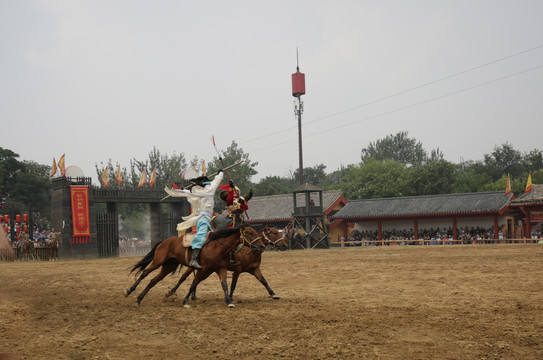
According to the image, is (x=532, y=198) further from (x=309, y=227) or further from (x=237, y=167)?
(x=237, y=167)

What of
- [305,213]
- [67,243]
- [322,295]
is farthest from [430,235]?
[322,295]

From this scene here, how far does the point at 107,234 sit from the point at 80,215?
101 inches

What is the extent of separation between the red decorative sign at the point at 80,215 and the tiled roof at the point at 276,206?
825 inches

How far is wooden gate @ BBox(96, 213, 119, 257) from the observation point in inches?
1453

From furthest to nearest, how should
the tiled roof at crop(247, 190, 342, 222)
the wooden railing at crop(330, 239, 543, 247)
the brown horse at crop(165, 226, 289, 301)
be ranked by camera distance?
1. the tiled roof at crop(247, 190, 342, 222)
2. the wooden railing at crop(330, 239, 543, 247)
3. the brown horse at crop(165, 226, 289, 301)

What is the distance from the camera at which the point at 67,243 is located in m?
34.9

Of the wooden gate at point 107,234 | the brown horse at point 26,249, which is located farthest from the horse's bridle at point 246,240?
the brown horse at point 26,249

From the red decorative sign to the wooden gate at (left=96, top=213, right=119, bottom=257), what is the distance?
4.08 feet

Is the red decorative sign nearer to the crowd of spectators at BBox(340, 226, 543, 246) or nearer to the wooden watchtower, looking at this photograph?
the wooden watchtower

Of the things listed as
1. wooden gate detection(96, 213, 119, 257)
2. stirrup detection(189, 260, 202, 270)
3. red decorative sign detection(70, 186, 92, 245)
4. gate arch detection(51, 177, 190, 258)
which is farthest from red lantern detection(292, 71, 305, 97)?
stirrup detection(189, 260, 202, 270)

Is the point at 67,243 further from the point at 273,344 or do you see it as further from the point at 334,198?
the point at 273,344

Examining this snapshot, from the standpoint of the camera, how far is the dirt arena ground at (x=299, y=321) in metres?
7.14

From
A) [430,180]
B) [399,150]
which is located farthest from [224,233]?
[399,150]

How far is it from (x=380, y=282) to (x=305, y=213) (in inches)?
1117
